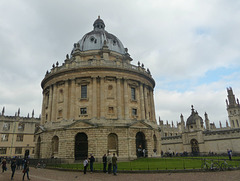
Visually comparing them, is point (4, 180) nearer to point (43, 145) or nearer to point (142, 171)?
point (142, 171)

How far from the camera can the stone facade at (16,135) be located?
57.2m

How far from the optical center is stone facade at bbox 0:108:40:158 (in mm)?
57156

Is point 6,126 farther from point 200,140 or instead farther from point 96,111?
point 200,140

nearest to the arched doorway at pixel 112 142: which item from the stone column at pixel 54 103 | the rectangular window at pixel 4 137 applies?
the stone column at pixel 54 103

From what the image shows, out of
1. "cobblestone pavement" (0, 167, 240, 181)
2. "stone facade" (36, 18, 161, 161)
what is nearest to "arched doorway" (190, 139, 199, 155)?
"stone facade" (36, 18, 161, 161)

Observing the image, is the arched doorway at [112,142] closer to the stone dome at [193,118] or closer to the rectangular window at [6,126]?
the stone dome at [193,118]

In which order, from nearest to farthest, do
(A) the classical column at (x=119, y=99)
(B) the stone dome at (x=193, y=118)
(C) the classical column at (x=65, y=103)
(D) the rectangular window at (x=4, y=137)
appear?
A: 1. (A) the classical column at (x=119, y=99)
2. (C) the classical column at (x=65, y=103)
3. (B) the stone dome at (x=193, y=118)
4. (D) the rectangular window at (x=4, y=137)

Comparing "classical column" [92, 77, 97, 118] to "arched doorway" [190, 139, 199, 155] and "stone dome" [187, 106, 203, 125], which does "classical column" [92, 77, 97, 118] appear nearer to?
"arched doorway" [190, 139, 199, 155]

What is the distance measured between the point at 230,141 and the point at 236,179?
100 feet

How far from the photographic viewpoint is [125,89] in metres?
35.3

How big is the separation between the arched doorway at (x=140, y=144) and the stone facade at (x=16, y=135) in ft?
129

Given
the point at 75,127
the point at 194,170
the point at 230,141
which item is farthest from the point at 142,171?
the point at 230,141

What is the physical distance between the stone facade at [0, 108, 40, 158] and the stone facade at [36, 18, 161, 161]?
26.5 meters

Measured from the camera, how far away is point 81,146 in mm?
31734
